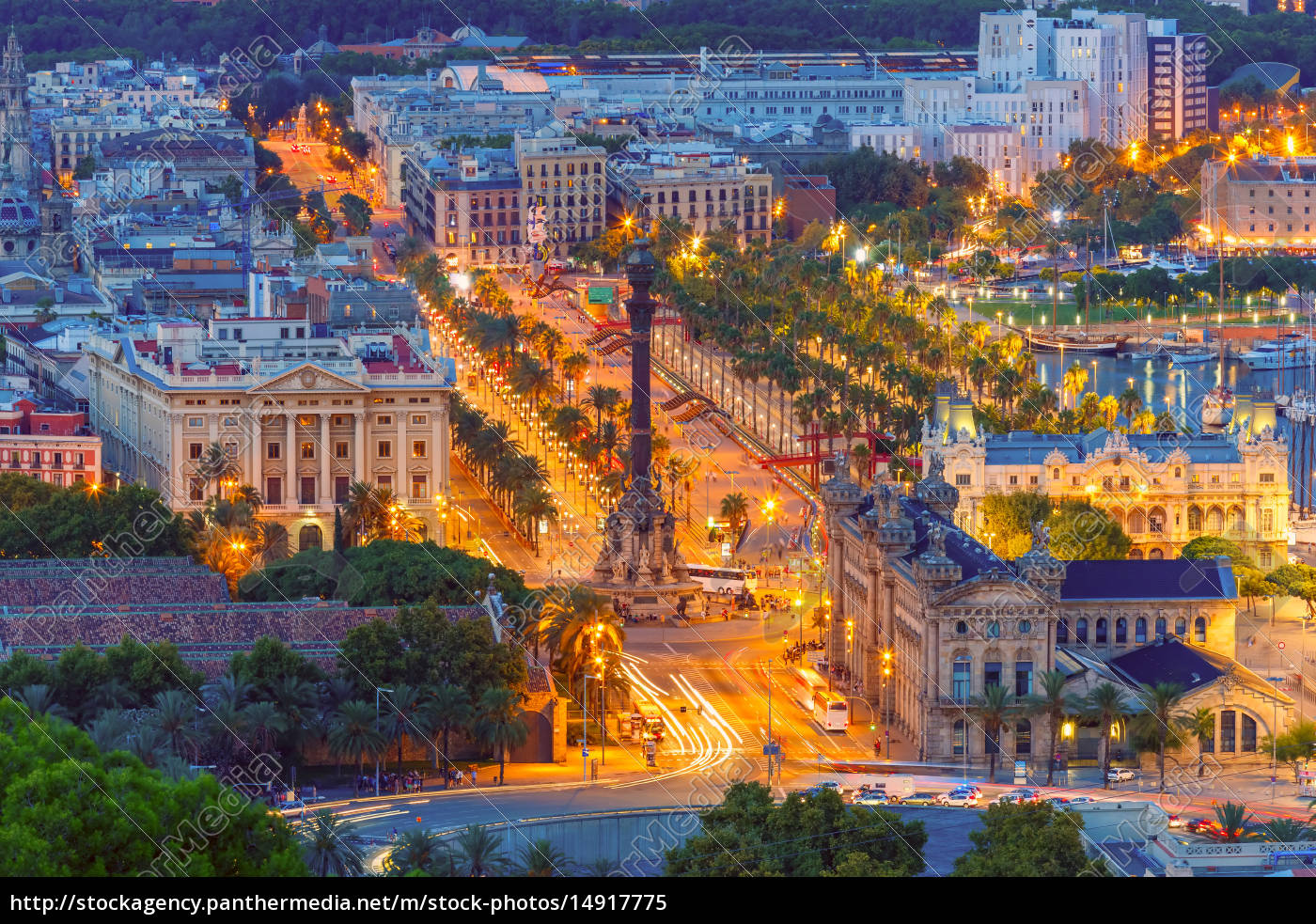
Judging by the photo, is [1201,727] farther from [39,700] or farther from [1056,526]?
[39,700]

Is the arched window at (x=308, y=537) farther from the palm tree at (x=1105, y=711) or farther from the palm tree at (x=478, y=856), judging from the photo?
the palm tree at (x=478, y=856)

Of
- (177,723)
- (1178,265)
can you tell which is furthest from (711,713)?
(1178,265)

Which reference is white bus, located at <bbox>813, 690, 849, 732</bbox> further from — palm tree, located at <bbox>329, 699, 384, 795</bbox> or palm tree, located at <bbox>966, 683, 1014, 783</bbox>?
palm tree, located at <bbox>329, 699, 384, 795</bbox>

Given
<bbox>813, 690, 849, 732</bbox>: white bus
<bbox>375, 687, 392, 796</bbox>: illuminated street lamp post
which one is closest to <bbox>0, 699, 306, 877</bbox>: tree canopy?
<bbox>375, 687, 392, 796</bbox>: illuminated street lamp post

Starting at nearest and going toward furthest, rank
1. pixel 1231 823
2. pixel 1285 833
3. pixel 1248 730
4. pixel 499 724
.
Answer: pixel 1285 833
pixel 1231 823
pixel 499 724
pixel 1248 730

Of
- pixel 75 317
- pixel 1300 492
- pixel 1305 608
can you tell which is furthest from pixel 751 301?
pixel 1305 608

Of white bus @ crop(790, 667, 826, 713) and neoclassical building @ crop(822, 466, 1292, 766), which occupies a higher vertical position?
neoclassical building @ crop(822, 466, 1292, 766)
